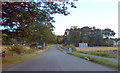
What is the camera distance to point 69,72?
8.37 meters

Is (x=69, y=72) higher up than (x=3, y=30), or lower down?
lower down

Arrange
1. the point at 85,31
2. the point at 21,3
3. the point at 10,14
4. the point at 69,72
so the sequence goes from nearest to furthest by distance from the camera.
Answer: the point at 69,72
the point at 21,3
the point at 10,14
the point at 85,31

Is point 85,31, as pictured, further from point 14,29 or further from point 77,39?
point 14,29

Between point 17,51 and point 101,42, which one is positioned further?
point 101,42

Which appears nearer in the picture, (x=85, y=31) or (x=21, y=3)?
(x=21, y=3)

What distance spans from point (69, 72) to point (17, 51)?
18878 millimetres

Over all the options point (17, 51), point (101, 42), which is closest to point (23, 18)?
point (17, 51)

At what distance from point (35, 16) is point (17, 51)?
1389cm


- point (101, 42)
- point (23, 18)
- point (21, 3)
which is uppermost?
point (21, 3)

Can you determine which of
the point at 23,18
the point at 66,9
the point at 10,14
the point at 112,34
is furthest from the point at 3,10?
the point at 112,34

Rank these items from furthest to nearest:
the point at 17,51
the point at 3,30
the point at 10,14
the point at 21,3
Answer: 1. the point at 17,51
2. the point at 3,30
3. the point at 10,14
4. the point at 21,3

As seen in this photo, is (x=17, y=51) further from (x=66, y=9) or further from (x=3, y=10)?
(x=66, y=9)

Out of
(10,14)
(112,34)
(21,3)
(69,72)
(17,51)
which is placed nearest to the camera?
(69,72)

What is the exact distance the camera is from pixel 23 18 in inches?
527
